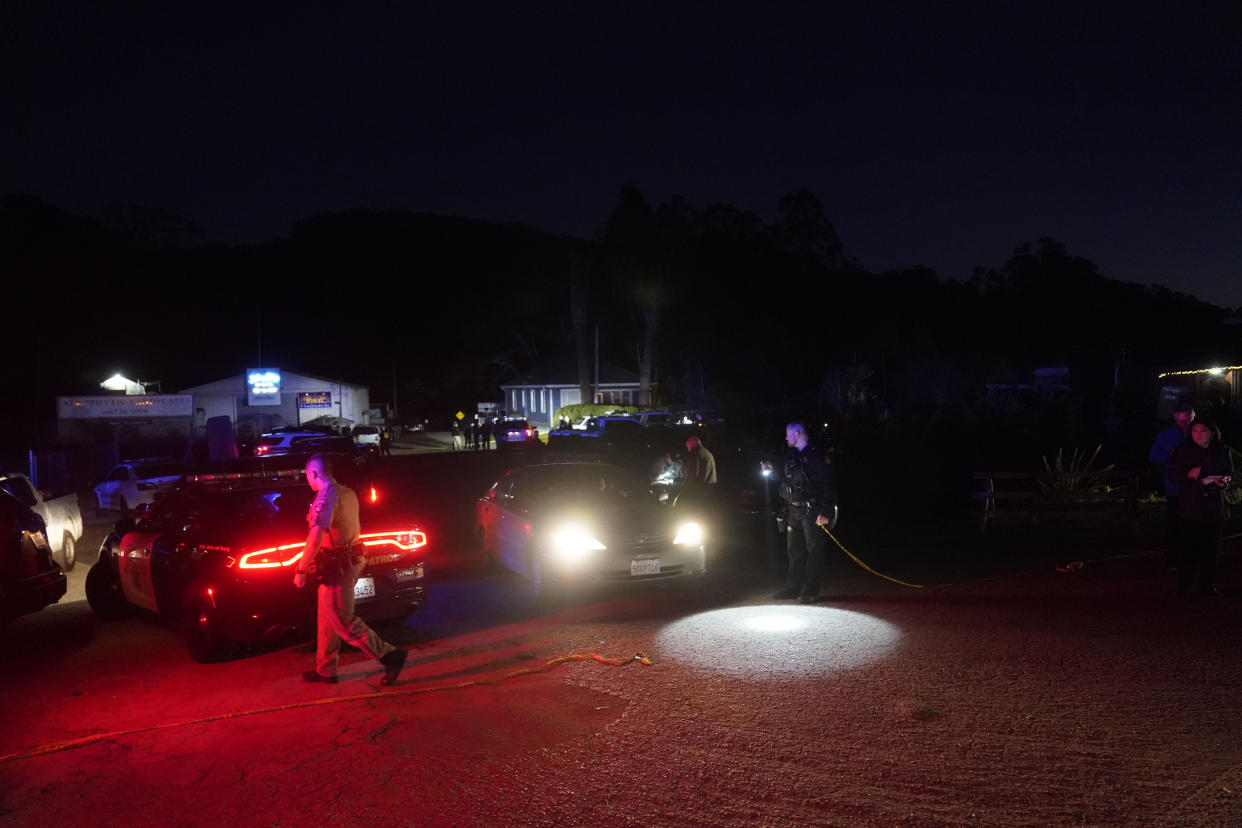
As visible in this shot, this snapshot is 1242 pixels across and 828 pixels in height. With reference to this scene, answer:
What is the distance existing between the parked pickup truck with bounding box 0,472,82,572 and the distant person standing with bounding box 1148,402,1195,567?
44.8 feet

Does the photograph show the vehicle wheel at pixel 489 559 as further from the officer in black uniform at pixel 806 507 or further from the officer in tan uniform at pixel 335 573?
the officer in tan uniform at pixel 335 573

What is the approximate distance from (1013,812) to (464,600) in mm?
6856

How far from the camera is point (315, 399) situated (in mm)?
55875

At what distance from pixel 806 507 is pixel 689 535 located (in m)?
1.68

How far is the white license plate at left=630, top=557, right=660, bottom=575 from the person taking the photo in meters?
9.72

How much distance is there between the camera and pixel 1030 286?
74.5 m

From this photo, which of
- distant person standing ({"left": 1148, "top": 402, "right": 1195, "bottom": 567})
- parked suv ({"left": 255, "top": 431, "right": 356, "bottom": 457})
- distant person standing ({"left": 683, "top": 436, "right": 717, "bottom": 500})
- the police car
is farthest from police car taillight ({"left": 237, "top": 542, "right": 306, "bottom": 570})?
parked suv ({"left": 255, "top": 431, "right": 356, "bottom": 457})

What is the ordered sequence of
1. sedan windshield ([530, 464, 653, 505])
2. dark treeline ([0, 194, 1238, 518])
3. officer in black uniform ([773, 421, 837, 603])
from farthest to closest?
dark treeline ([0, 194, 1238, 518]) < sedan windshield ([530, 464, 653, 505]) < officer in black uniform ([773, 421, 837, 603])

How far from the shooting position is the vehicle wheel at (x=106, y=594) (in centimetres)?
957

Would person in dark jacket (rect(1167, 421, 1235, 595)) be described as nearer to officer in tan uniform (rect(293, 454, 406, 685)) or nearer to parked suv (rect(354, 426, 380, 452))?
officer in tan uniform (rect(293, 454, 406, 685))

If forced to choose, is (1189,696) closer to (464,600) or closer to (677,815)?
(677,815)

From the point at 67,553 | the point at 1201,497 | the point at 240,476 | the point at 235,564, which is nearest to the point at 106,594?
the point at 240,476

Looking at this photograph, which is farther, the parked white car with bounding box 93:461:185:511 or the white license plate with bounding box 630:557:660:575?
the parked white car with bounding box 93:461:185:511

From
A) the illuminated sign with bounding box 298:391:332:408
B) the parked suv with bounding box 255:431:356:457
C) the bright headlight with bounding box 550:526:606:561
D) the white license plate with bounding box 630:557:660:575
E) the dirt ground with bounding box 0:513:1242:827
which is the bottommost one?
the dirt ground with bounding box 0:513:1242:827
